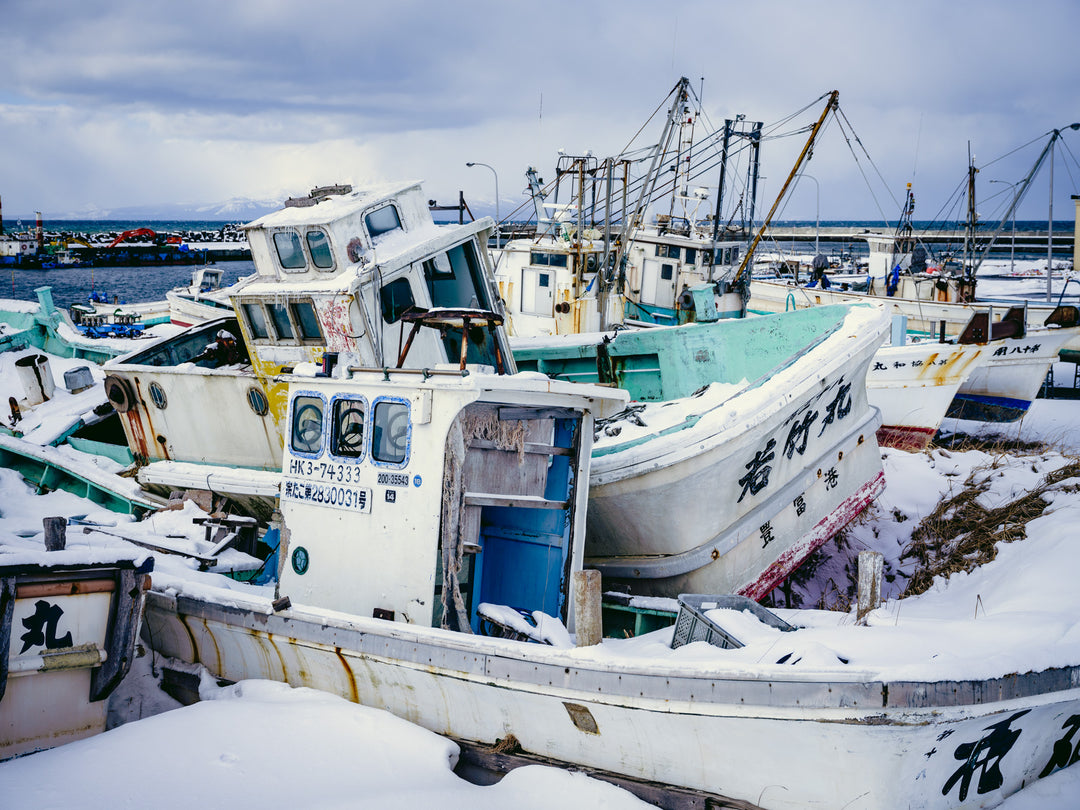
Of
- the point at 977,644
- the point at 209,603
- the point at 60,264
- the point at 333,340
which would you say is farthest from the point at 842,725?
the point at 60,264

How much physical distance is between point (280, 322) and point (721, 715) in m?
6.07

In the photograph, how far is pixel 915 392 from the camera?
1560 centimetres

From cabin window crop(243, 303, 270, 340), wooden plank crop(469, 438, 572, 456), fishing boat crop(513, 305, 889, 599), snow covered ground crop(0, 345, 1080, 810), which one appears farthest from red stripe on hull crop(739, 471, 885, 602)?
cabin window crop(243, 303, 270, 340)

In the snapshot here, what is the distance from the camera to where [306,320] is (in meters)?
8.30

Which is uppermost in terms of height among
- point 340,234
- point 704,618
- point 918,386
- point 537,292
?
point 340,234

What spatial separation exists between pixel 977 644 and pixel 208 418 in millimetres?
7976

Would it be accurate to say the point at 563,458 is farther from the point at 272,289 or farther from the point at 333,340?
the point at 272,289

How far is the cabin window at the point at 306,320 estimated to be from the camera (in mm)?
8203

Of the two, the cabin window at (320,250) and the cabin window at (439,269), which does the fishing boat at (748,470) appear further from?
the cabin window at (320,250)

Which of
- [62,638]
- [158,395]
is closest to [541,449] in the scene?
[62,638]

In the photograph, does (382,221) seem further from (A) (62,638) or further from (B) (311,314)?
(A) (62,638)

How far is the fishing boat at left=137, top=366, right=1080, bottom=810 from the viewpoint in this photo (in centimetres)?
423

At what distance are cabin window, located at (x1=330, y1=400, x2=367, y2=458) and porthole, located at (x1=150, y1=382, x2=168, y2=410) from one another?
4.45 meters

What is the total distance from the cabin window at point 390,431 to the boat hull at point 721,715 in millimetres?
1153
